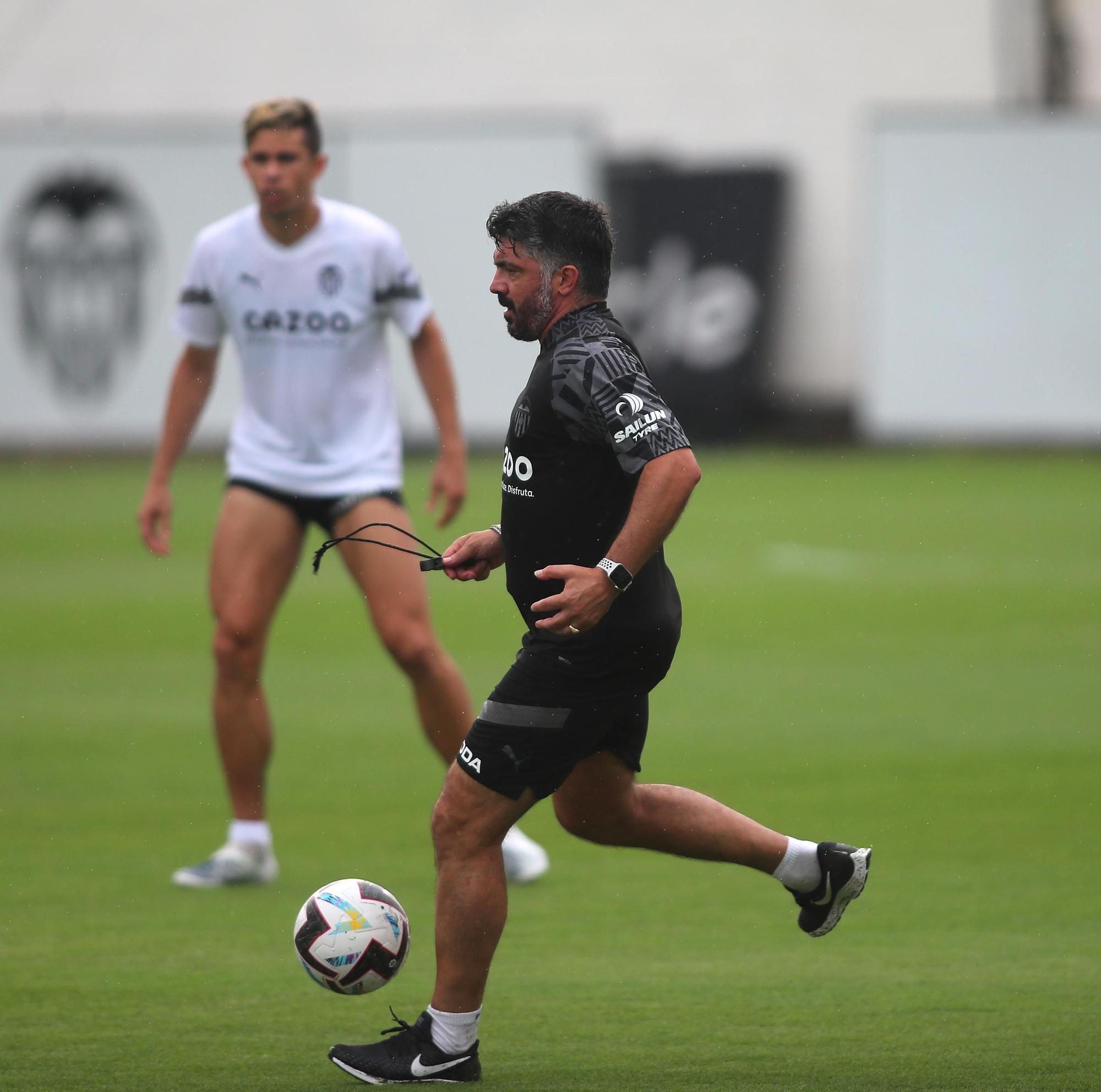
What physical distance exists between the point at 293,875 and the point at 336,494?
1.33 m

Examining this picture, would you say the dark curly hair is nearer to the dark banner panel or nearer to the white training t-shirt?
the white training t-shirt

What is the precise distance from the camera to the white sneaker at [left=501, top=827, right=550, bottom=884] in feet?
21.6

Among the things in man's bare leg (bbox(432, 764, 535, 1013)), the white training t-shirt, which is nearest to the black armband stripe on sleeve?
the white training t-shirt

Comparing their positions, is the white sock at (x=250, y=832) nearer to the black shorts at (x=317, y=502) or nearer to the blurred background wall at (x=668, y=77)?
the black shorts at (x=317, y=502)

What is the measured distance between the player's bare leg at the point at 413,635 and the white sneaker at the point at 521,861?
39cm

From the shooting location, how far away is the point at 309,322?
6.89m

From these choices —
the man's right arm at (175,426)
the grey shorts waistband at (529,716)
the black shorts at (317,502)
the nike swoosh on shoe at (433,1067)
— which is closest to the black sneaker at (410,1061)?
the nike swoosh on shoe at (433,1067)

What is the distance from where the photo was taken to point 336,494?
673 centimetres

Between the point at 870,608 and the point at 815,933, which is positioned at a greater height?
the point at 815,933

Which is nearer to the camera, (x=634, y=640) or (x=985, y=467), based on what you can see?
(x=634, y=640)

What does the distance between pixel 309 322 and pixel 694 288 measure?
19.8 metres

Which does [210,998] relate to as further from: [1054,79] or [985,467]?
[1054,79]

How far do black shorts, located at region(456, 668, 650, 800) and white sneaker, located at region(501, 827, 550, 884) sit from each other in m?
2.03

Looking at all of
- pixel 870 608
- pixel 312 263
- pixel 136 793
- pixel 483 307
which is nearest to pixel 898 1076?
pixel 312 263
